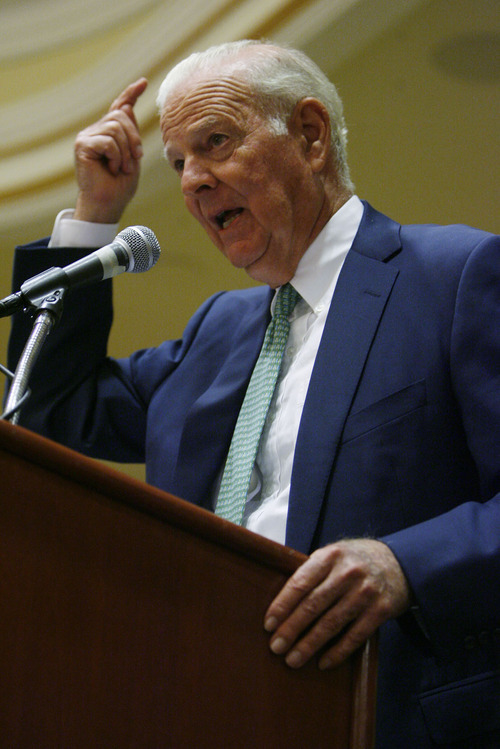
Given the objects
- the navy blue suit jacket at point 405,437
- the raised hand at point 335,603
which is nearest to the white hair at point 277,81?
the navy blue suit jacket at point 405,437

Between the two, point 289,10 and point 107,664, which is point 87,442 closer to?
point 107,664

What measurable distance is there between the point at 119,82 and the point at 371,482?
1725mm

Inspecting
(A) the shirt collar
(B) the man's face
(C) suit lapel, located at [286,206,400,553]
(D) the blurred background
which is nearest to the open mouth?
(B) the man's face

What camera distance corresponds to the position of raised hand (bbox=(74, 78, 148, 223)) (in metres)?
1.99

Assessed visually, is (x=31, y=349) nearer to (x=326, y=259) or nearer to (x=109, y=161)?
(x=326, y=259)

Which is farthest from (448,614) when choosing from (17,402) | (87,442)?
(87,442)

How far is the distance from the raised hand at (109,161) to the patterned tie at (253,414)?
513 millimetres

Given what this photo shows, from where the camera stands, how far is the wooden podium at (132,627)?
841mm

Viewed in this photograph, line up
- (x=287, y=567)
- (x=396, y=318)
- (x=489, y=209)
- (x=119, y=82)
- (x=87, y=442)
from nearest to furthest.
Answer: (x=287, y=567) < (x=396, y=318) < (x=87, y=442) < (x=489, y=209) < (x=119, y=82)

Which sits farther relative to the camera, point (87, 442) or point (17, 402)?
point (87, 442)

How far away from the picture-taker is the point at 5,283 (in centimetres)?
270

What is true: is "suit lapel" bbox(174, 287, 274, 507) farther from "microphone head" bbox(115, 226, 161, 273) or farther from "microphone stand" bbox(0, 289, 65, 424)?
"microphone stand" bbox(0, 289, 65, 424)

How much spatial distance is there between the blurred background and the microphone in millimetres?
1227

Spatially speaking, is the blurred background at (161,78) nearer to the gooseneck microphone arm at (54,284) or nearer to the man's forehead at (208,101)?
the man's forehead at (208,101)
